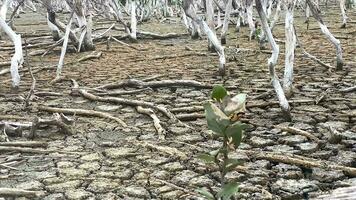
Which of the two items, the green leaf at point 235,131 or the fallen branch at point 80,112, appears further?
the fallen branch at point 80,112

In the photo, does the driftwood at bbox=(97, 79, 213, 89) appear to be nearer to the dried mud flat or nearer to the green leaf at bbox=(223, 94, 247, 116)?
the dried mud flat

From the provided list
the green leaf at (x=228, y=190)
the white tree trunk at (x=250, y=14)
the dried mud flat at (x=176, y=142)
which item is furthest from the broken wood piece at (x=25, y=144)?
the white tree trunk at (x=250, y=14)

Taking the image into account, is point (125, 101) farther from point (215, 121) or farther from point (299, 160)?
point (215, 121)

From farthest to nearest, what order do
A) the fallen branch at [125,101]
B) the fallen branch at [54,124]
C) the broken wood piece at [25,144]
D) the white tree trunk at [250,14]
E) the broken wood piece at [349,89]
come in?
the white tree trunk at [250,14], the broken wood piece at [349,89], the fallen branch at [125,101], the fallen branch at [54,124], the broken wood piece at [25,144]

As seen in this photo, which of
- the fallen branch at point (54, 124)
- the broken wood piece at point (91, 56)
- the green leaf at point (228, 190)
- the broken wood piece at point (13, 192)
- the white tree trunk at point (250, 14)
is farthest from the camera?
the white tree trunk at point (250, 14)

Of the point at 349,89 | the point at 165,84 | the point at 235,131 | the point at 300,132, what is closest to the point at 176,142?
the point at 300,132

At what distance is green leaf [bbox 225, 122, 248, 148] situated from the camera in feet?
5.78

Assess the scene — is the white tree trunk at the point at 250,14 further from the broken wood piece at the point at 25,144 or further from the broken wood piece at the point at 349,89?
the broken wood piece at the point at 25,144

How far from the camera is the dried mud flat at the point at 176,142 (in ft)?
11.5

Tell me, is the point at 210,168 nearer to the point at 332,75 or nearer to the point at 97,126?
the point at 97,126

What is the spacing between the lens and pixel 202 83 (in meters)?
6.41

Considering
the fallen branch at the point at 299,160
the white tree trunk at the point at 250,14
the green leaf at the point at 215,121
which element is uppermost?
the green leaf at the point at 215,121

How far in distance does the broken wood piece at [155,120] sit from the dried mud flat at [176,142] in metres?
0.06

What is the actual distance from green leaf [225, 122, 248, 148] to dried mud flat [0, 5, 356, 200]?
154 cm
